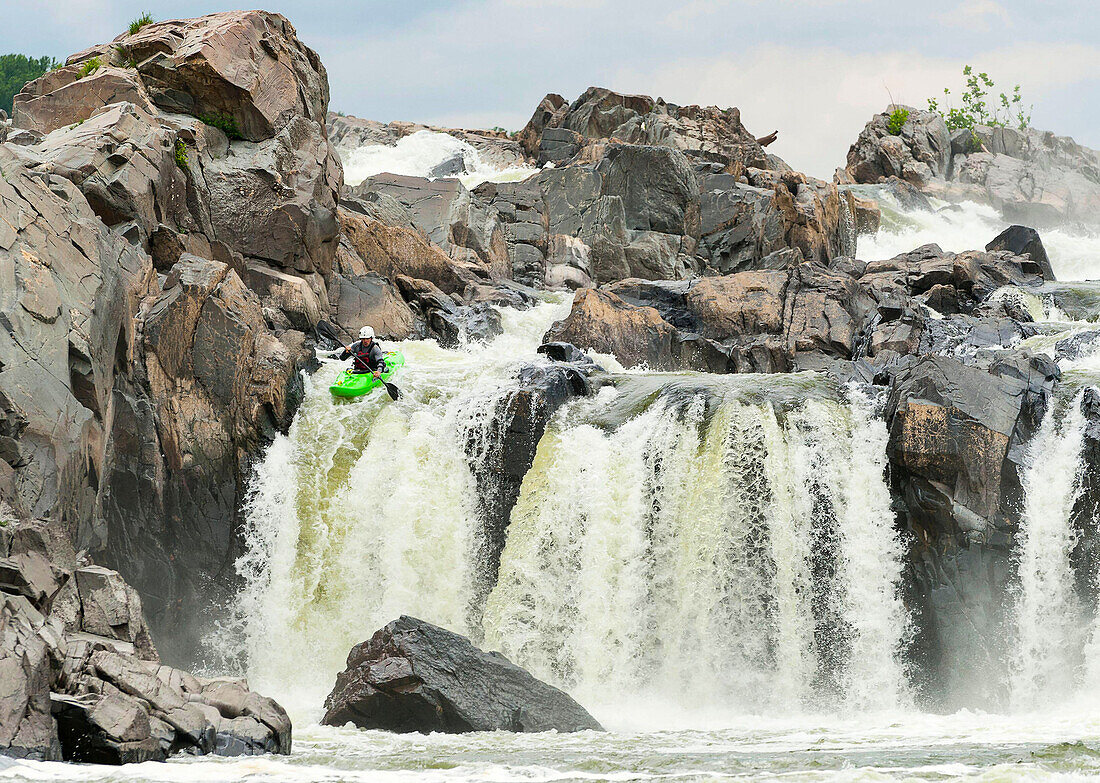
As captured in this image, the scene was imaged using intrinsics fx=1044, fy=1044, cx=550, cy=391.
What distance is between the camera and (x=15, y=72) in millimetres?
81375

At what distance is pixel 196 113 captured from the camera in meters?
25.6

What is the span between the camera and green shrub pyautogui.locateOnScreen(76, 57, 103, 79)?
84.0ft

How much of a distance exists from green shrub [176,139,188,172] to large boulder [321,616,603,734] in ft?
44.2

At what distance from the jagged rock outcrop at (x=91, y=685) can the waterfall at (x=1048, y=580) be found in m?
11.3

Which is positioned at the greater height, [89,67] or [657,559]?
[89,67]

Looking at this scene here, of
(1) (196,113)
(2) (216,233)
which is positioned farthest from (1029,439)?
(1) (196,113)

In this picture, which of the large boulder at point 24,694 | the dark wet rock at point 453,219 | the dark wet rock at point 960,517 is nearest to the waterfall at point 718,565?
the dark wet rock at point 960,517

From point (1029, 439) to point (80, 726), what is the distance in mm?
14104

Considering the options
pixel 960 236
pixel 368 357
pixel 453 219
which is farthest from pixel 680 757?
pixel 960 236

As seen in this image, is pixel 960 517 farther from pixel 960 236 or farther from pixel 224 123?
pixel 960 236

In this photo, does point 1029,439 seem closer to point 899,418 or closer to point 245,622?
point 899,418

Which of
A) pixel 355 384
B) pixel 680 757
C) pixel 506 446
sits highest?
pixel 355 384

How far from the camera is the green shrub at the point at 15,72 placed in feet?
261

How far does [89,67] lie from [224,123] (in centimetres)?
357
